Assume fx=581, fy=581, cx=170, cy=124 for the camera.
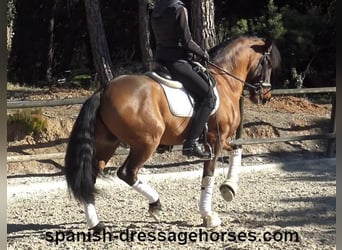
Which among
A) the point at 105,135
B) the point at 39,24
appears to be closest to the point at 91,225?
the point at 105,135

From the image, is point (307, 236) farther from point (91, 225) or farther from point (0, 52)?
point (0, 52)

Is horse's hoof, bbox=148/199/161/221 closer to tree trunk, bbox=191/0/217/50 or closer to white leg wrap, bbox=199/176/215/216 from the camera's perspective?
white leg wrap, bbox=199/176/215/216

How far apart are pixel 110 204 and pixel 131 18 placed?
11.8 m

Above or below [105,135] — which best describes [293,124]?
below

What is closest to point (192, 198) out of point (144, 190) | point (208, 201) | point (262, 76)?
point (208, 201)

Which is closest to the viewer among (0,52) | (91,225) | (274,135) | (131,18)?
(0,52)

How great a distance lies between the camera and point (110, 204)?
25.3ft

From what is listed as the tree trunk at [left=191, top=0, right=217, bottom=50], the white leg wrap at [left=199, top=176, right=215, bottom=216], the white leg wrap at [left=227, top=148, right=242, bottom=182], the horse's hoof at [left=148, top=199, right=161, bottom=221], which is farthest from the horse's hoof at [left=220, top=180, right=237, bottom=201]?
the tree trunk at [left=191, top=0, right=217, bottom=50]

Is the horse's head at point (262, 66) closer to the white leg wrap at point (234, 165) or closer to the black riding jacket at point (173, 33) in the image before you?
the white leg wrap at point (234, 165)

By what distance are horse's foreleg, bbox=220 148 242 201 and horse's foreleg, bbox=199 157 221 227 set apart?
29 cm

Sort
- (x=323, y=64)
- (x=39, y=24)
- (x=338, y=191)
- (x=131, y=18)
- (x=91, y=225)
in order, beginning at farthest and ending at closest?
1. (x=39, y=24)
2. (x=131, y=18)
3. (x=323, y=64)
4. (x=91, y=225)
5. (x=338, y=191)

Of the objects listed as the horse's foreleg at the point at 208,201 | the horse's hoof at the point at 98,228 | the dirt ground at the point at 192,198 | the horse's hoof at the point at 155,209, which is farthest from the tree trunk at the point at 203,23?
the horse's hoof at the point at 98,228

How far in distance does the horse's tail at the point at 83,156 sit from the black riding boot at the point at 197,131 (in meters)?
1.07

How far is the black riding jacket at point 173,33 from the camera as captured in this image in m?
6.08
